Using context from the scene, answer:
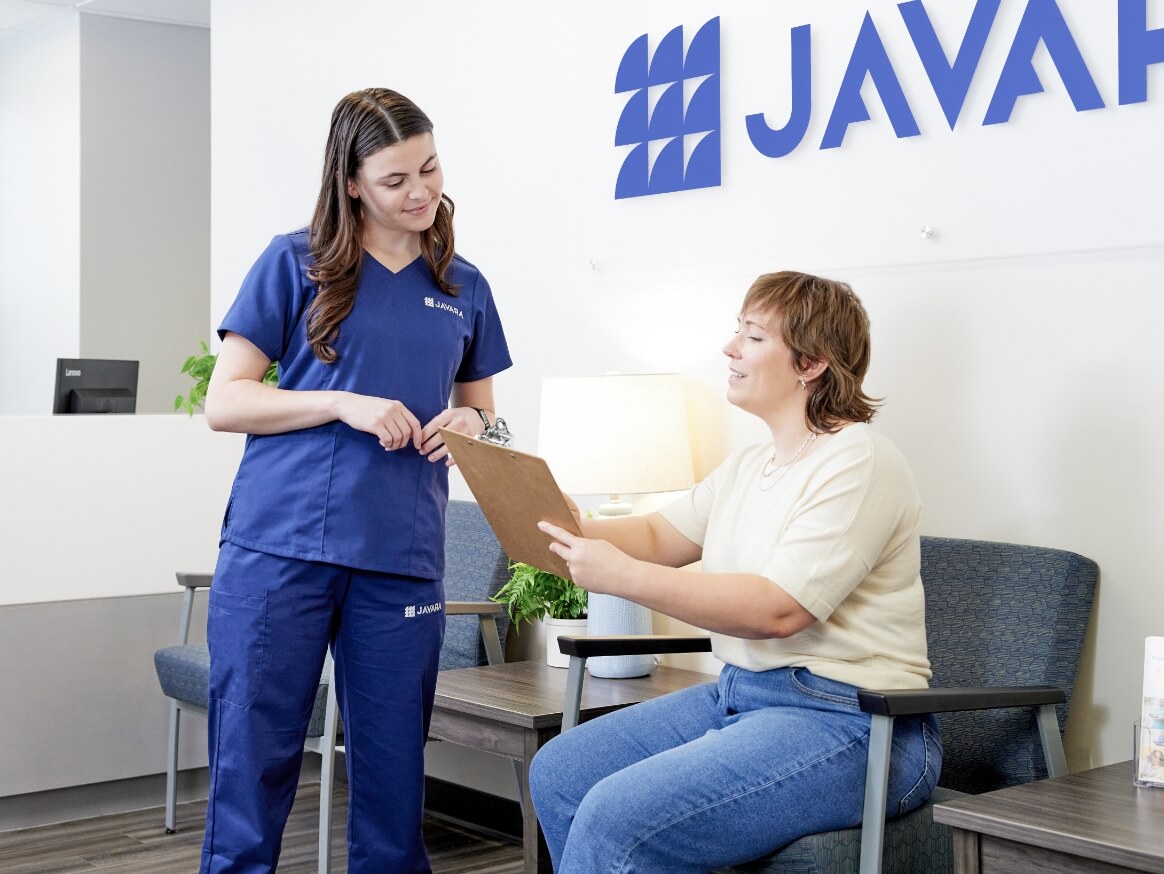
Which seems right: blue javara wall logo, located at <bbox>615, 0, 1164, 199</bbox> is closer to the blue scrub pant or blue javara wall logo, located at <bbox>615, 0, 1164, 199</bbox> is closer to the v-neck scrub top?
the v-neck scrub top

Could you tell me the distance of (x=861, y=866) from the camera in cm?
192

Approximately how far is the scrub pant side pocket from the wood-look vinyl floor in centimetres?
136

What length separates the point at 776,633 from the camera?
196cm

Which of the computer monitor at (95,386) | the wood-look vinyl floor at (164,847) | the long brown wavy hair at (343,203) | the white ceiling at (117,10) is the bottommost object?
the wood-look vinyl floor at (164,847)

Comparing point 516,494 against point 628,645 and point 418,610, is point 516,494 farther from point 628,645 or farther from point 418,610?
point 628,645

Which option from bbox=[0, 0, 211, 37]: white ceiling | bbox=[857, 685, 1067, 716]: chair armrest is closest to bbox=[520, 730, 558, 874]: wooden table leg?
bbox=[857, 685, 1067, 716]: chair armrest

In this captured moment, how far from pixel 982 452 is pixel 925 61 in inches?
29.4

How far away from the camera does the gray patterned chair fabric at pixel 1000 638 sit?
2.28 meters

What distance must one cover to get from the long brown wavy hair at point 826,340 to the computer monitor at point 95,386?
2900mm

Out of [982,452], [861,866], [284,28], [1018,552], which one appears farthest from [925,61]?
[284,28]

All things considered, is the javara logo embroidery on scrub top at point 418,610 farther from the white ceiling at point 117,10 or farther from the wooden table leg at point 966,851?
the white ceiling at point 117,10

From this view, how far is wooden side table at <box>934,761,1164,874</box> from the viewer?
5.52 feet

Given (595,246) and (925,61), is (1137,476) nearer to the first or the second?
(925,61)

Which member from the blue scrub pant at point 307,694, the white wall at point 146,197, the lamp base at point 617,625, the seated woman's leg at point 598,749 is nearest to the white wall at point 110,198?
the white wall at point 146,197
